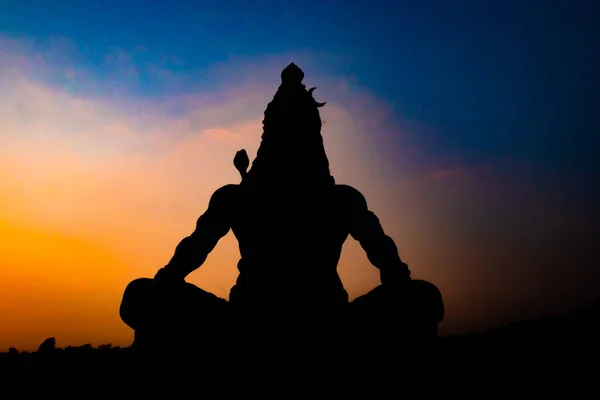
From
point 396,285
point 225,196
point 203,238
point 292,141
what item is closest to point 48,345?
point 203,238

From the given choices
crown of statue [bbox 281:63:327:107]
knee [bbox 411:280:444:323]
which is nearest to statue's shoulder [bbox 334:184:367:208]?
crown of statue [bbox 281:63:327:107]

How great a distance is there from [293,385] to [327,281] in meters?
1.61

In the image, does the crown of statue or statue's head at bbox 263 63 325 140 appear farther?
the crown of statue

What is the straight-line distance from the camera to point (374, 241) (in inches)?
279

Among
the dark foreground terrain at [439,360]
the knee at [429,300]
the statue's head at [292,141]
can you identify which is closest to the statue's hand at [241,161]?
the statue's head at [292,141]

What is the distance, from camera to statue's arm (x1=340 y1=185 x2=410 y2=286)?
6598 millimetres

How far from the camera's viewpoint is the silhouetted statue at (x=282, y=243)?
6.33 meters

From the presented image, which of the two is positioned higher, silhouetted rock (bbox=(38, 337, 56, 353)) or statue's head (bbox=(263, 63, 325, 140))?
statue's head (bbox=(263, 63, 325, 140))

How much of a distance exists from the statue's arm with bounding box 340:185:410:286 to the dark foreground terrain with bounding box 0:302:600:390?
102 cm

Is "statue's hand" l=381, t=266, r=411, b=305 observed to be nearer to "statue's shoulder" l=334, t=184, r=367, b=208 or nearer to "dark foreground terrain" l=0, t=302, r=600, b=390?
"dark foreground terrain" l=0, t=302, r=600, b=390

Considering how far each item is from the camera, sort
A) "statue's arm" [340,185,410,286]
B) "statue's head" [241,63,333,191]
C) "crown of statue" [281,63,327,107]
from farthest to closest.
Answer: "crown of statue" [281,63,327,107]
"statue's head" [241,63,333,191]
"statue's arm" [340,185,410,286]

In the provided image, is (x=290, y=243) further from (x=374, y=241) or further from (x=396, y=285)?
(x=396, y=285)

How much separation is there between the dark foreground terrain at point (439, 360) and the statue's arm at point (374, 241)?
3.34 ft

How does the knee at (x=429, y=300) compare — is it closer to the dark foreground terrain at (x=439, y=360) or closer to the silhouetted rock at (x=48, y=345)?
the dark foreground terrain at (x=439, y=360)
